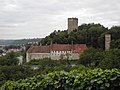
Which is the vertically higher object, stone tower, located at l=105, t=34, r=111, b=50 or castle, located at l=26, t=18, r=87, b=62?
stone tower, located at l=105, t=34, r=111, b=50

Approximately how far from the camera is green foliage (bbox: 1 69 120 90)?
22.4 feet

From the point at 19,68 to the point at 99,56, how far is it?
20.2 metres

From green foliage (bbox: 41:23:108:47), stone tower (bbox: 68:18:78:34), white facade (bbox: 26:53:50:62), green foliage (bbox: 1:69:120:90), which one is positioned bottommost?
white facade (bbox: 26:53:50:62)

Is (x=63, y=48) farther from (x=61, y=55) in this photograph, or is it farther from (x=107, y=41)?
(x=107, y=41)

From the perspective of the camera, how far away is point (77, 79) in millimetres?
7359

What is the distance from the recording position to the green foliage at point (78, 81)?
682cm

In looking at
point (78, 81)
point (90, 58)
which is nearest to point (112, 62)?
point (90, 58)

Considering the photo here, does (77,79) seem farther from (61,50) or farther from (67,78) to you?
(61,50)

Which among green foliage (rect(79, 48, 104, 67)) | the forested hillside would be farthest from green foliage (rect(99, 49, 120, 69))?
the forested hillside

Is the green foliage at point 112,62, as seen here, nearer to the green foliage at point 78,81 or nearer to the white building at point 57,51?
the white building at point 57,51

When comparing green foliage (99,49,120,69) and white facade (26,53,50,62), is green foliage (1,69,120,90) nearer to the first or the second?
green foliage (99,49,120,69)

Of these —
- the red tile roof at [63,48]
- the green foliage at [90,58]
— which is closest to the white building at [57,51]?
the red tile roof at [63,48]

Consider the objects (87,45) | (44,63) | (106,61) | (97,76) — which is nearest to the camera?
(97,76)

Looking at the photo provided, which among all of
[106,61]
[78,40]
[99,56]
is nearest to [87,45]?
[78,40]
